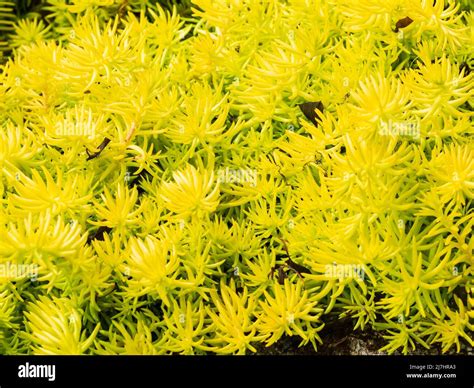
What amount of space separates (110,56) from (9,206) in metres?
0.37

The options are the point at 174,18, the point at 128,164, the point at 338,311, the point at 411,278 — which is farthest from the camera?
the point at 174,18

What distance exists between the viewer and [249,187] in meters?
1.44

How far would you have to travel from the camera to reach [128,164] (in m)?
1.46

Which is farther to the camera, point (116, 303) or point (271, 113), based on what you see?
point (271, 113)

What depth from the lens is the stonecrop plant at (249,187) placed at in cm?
126

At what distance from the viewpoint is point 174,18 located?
1.71 m

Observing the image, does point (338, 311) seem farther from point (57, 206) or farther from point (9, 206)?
point (9, 206)

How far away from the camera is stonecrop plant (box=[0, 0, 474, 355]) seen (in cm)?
126

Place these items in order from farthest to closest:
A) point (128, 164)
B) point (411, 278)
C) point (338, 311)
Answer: point (128, 164)
point (338, 311)
point (411, 278)

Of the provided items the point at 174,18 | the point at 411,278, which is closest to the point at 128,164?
the point at 174,18

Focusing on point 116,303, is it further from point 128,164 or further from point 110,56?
point 110,56

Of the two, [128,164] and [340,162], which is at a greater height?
[128,164]
